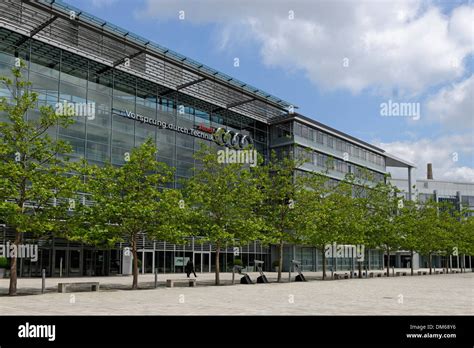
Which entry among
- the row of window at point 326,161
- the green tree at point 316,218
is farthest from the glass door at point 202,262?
the row of window at point 326,161

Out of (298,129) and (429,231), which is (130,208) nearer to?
(298,129)

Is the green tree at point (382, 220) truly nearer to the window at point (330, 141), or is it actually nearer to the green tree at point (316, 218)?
the green tree at point (316, 218)

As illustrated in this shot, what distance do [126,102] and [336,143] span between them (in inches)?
1298

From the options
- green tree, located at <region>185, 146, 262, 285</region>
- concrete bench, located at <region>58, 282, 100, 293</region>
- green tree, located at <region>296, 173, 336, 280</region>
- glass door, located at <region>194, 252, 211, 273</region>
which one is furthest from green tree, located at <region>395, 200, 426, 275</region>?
concrete bench, located at <region>58, 282, 100, 293</region>

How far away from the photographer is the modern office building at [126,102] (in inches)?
1555

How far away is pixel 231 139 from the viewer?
5703 centimetres

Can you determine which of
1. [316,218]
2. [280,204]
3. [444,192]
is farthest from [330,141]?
[444,192]

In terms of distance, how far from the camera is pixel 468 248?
67750 mm

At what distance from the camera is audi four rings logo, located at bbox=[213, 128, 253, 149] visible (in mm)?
55584

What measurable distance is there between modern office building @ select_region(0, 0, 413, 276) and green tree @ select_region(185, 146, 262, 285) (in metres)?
3.70

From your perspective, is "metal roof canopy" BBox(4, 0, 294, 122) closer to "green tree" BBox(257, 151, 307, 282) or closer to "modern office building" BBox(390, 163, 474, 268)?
"green tree" BBox(257, 151, 307, 282)

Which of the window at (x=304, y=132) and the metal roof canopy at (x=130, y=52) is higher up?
the metal roof canopy at (x=130, y=52)

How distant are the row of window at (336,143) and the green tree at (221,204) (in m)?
29.4
